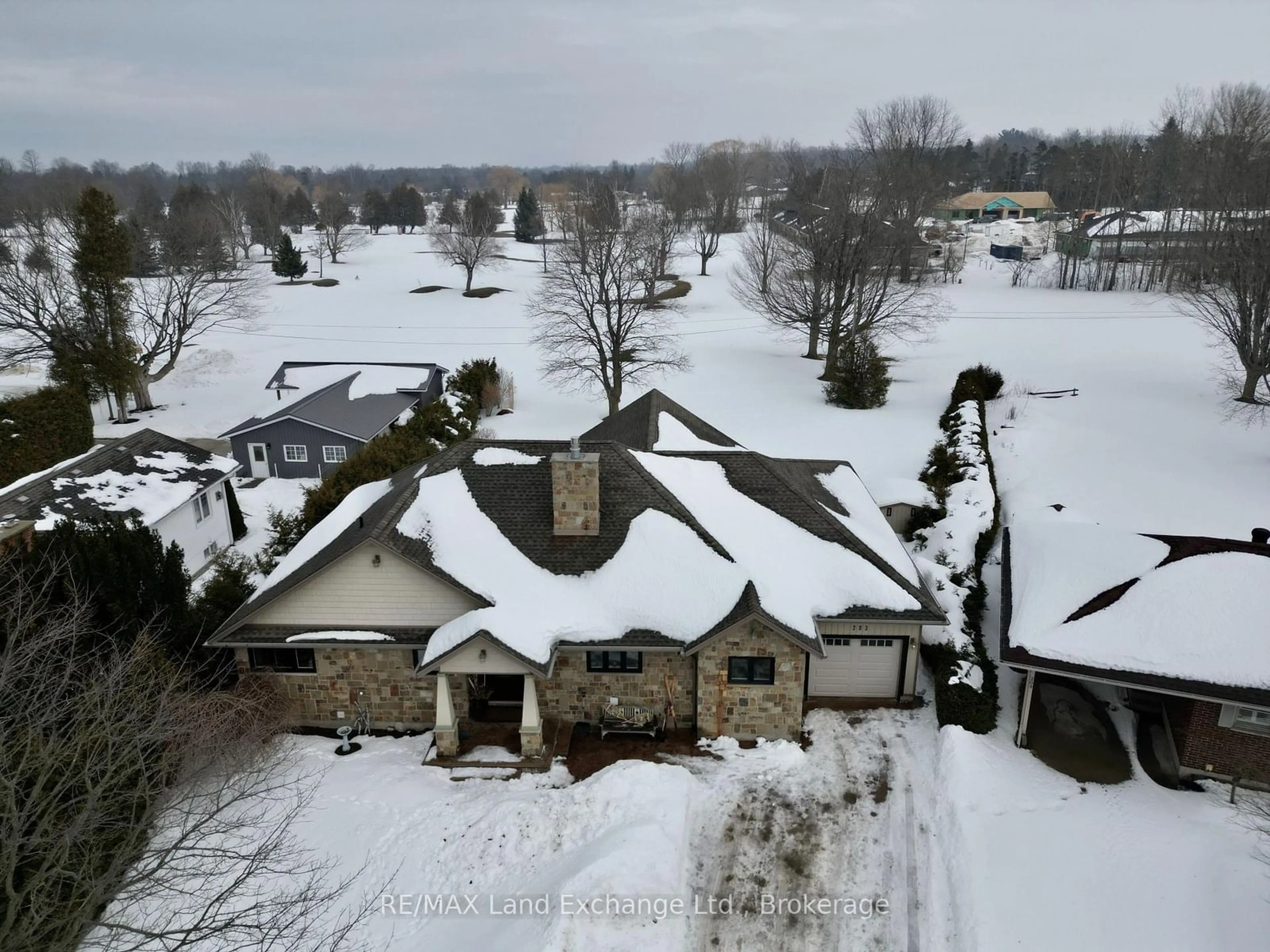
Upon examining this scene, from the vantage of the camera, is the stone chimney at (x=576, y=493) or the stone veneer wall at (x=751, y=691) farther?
the stone chimney at (x=576, y=493)

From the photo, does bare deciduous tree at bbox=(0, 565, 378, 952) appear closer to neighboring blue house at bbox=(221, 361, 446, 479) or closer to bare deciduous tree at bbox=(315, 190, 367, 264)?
neighboring blue house at bbox=(221, 361, 446, 479)

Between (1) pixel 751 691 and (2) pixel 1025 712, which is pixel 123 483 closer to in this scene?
(1) pixel 751 691

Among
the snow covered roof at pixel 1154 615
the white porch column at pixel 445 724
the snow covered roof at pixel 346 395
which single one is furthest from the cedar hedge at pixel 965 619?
the snow covered roof at pixel 346 395

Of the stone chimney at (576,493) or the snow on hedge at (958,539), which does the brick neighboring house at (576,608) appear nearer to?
the stone chimney at (576,493)

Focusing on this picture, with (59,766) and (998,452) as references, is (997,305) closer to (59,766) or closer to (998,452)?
(998,452)

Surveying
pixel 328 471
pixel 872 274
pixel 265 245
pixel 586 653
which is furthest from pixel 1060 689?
pixel 265 245

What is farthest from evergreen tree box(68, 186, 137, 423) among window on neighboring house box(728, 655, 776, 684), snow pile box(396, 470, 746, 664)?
window on neighboring house box(728, 655, 776, 684)
